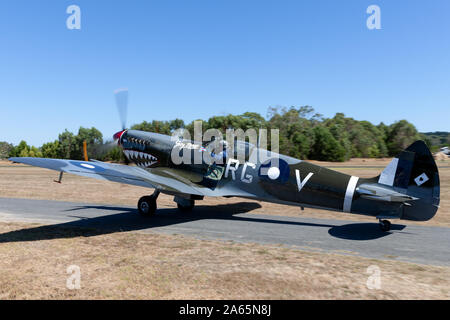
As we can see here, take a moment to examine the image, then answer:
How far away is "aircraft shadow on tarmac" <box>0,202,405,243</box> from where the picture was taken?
8.71 meters

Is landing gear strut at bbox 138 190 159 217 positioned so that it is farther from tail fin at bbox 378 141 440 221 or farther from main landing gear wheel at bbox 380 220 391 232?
tail fin at bbox 378 141 440 221

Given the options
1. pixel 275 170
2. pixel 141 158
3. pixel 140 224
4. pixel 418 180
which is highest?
pixel 141 158

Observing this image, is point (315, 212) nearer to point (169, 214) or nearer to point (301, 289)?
point (169, 214)

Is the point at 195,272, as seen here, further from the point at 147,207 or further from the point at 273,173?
the point at 147,207

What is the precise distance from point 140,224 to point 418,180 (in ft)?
26.8

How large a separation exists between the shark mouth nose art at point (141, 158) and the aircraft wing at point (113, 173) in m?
2.15

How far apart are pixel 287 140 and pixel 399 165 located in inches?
2547

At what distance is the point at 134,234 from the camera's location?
8.99 meters

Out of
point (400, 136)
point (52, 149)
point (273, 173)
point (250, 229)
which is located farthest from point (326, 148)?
point (52, 149)

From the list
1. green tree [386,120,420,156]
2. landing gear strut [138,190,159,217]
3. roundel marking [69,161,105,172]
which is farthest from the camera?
green tree [386,120,420,156]

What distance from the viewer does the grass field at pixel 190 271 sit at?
499 centimetres

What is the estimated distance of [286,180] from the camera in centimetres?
966

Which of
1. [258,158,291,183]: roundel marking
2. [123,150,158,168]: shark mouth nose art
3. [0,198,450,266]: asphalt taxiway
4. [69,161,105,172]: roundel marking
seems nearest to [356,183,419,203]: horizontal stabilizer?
[0,198,450,266]: asphalt taxiway
